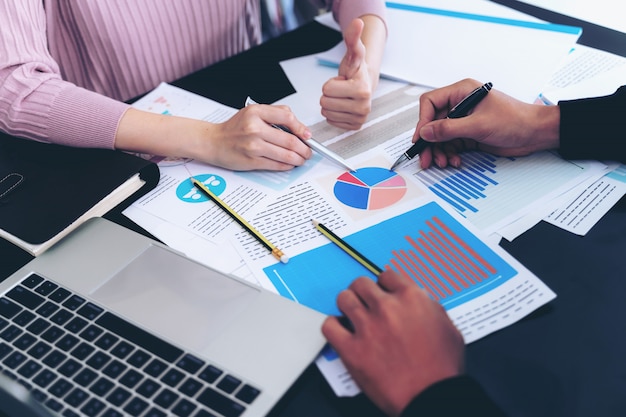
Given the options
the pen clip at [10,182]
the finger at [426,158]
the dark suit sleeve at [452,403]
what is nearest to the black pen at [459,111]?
the finger at [426,158]

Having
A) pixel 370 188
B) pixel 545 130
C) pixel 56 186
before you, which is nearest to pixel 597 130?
pixel 545 130

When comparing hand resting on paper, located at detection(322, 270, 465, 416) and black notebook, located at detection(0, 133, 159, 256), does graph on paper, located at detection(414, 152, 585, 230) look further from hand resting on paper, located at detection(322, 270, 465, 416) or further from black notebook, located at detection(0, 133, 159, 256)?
black notebook, located at detection(0, 133, 159, 256)

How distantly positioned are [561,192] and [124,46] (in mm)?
908

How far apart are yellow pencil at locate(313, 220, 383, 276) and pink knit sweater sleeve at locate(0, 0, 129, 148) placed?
0.39m

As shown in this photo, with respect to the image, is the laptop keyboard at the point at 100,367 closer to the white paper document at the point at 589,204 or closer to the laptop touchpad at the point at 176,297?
the laptop touchpad at the point at 176,297

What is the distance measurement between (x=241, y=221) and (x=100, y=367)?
265 mm

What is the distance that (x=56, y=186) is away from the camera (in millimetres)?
693

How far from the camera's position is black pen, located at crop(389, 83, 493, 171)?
747mm

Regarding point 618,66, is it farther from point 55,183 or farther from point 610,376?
point 55,183

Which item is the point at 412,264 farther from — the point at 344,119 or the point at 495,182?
the point at 344,119

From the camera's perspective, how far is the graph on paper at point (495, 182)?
0.67 meters

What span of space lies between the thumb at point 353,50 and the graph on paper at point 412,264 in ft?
1.05

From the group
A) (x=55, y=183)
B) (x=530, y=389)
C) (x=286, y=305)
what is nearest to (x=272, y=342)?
(x=286, y=305)

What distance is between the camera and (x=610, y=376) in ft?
1.61
